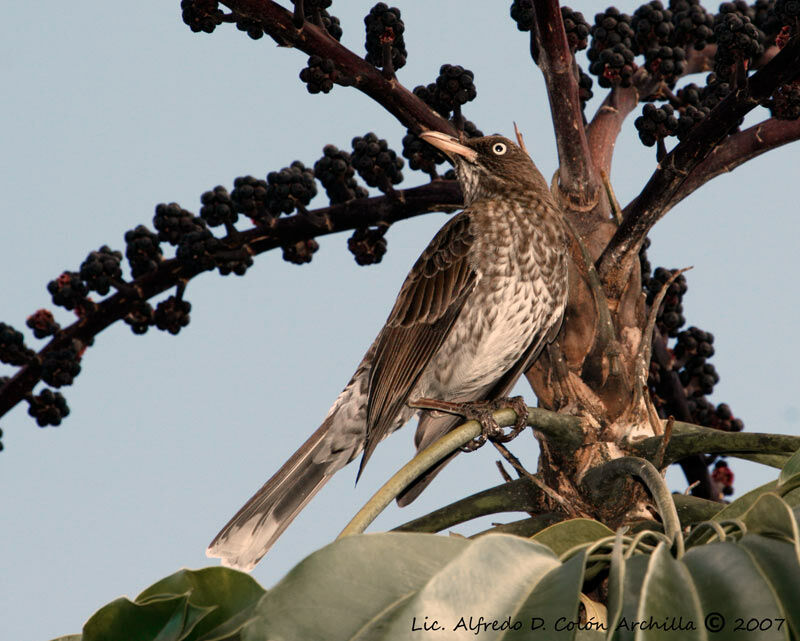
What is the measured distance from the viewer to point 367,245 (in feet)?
14.5

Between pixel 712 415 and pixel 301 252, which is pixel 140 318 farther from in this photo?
pixel 712 415

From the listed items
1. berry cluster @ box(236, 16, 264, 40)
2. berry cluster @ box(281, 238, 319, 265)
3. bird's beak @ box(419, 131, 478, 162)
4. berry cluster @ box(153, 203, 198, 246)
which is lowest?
berry cluster @ box(281, 238, 319, 265)

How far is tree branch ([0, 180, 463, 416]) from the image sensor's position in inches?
162

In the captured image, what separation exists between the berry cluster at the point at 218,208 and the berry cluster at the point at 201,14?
27.1 inches

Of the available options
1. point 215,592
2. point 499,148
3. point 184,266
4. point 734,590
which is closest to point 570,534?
point 734,590

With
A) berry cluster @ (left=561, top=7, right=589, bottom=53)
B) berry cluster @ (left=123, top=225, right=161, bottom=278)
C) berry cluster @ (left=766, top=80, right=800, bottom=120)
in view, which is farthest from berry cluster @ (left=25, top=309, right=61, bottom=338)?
berry cluster @ (left=766, top=80, right=800, bottom=120)

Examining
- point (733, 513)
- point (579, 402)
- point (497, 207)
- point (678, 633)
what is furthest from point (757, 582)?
point (497, 207)

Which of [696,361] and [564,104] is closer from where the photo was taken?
[564,104]

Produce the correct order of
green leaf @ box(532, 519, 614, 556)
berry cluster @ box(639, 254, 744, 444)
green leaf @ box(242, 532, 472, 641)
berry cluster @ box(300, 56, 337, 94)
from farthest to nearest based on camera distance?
berry cluster @ box(639, 254, 744, 444) < berry cluster @ box(300, 56, 337, 94) < green leaf @ box(532, 519, 614, 556) < green leaf @ box(242, 532, 472, 641)

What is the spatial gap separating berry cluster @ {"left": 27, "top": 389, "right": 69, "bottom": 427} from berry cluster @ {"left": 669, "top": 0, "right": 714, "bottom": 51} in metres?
3.21

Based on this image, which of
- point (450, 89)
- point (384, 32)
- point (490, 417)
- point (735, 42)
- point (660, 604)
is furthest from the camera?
point (450, 89)

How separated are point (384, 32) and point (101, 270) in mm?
1570

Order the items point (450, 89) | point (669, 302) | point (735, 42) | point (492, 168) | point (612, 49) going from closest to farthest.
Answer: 1. point (735, 42)
2. point (450, 89)
3. point (612, 49)
4. point (669, 302)
5. point (492, 168)

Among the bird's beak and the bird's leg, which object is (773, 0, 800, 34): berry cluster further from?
the bird's leg
